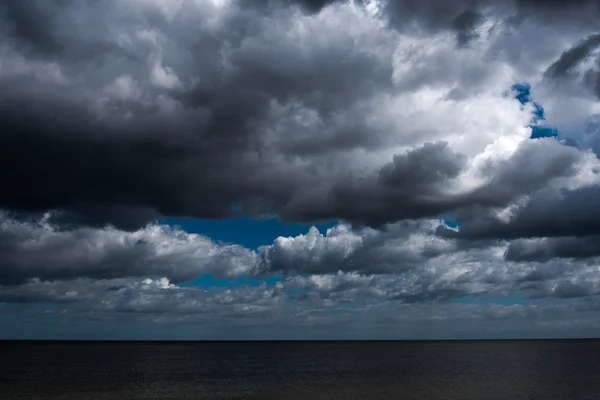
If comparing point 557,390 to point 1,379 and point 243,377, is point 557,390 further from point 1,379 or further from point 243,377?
point 1,379

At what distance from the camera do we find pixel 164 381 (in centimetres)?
8731

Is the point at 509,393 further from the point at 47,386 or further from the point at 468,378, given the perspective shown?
the point at 47,386

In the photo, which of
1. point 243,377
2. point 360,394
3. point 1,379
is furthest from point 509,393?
point 1,379

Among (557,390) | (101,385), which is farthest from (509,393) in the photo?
(101,385)

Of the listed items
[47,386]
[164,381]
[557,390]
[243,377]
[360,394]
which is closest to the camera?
[360,394]

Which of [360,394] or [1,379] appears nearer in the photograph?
[360,394]

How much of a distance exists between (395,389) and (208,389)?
26.6 metres

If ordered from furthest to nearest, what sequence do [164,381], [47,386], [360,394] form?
[164,381] < [47,386] < [360,394]

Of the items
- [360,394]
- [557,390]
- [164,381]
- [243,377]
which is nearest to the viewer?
[360,394]

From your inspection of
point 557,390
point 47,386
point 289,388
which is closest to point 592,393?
point 557,390

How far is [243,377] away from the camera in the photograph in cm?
9688

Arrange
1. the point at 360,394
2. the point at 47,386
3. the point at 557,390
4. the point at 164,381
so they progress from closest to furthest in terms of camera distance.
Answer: the point at 360,394 < the point at 557,390 < the point at 47,386 < the point at 164,381

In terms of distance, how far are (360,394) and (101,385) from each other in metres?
40.3

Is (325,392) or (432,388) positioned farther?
(432,388)
